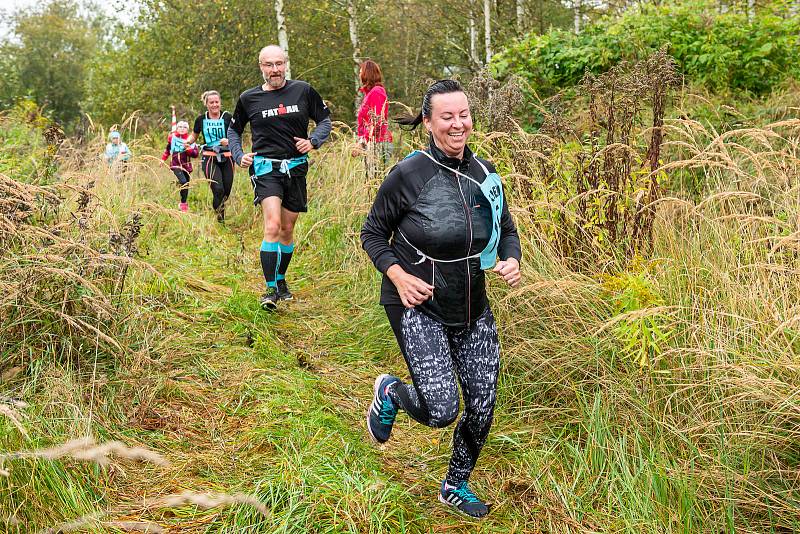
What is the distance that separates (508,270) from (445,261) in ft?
0.85

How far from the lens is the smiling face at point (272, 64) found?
5.98 m

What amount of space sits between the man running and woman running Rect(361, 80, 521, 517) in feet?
9.60

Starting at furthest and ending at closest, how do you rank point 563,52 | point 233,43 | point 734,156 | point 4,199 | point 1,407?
point 233,43 → point 563,52 → point 734,156 → point 4,199 → point 1,407

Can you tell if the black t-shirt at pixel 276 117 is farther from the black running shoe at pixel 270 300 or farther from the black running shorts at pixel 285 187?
the black running shoe at pixel 270 300

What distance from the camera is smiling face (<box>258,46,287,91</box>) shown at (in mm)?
5984

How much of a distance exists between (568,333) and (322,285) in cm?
318

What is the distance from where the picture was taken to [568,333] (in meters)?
4.10

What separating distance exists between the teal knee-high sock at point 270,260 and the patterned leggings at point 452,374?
3.03 meters

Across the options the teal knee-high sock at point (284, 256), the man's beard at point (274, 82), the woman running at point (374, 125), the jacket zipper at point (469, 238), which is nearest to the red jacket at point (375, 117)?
the woman running at point (374, 125)

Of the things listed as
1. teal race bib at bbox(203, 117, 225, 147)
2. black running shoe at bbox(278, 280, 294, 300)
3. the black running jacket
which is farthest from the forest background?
teal race bib at bbox(203, 117, 225, 147)

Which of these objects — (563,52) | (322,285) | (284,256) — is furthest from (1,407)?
(563,52)

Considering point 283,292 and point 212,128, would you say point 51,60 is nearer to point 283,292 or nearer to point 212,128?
point 212,128

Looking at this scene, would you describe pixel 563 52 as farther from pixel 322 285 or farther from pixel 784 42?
pixel 322 285

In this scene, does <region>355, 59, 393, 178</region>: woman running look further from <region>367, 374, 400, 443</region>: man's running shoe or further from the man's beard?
<region>367, 374, 400, 443</region>: man's running shoe
